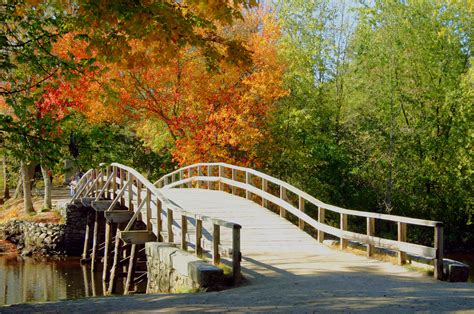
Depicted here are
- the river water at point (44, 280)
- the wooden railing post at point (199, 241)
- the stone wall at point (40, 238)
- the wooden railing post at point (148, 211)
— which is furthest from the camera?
the stone wall at point (40, 238)

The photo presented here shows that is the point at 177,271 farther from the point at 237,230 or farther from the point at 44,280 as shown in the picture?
the point at 44,280

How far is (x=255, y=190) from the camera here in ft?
59.0

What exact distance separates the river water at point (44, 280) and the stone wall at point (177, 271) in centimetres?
588

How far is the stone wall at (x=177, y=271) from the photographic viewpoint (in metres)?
9.78

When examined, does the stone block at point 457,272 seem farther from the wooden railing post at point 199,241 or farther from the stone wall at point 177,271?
the wooden railing post at point 199,241

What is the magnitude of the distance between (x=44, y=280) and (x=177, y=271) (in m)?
11.1

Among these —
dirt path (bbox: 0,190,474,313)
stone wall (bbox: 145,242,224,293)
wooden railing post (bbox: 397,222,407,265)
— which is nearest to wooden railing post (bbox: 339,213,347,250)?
dirt path (bbox: 0,190,474,313)

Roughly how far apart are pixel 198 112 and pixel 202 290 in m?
16.7

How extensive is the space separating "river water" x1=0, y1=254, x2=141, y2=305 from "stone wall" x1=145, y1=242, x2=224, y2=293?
19.3 ft

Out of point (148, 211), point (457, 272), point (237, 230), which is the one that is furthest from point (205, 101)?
point (457, 272)

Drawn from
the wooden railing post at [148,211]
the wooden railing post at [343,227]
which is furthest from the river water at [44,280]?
the wooden railing post at [343,227]

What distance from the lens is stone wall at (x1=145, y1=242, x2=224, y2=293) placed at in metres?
9.78

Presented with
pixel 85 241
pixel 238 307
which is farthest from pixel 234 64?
pixel 85 241

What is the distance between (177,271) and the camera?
A: 11328mm
